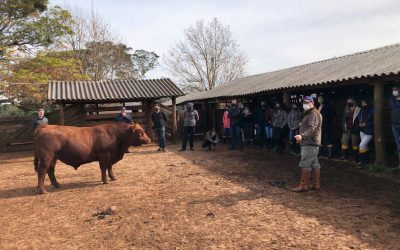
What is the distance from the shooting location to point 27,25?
65.1 ft

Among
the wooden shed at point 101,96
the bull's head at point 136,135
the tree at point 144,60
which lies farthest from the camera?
the tree at point 144,60

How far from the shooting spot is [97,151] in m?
8.15

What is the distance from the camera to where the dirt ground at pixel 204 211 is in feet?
14.8

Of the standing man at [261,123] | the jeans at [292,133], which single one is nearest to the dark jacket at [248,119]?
the standing man at [261,123]

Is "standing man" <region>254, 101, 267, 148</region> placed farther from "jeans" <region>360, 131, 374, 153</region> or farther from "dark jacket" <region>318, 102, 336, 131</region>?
"jeans" <region>360, 131, 374, 153</region>

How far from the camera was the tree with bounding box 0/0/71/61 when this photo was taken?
63.3ft

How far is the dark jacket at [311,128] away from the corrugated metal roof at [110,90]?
10.0 meters

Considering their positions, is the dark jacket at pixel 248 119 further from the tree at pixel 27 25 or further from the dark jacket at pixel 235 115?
the tree at pixel 27 25

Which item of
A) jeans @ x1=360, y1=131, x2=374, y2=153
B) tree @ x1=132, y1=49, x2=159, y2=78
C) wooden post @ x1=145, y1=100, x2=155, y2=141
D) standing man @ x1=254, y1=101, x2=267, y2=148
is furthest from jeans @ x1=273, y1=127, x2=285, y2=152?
tree @ x1=132, y1=49, x2=159, y2=78

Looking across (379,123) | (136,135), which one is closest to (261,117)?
(379,123)

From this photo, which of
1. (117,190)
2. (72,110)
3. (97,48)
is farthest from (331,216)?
(97,48)

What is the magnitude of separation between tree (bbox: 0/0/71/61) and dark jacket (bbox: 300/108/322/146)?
17808 mm

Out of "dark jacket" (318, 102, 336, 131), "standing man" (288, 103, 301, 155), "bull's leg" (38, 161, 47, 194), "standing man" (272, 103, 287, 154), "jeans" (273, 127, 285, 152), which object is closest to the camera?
"bull's leg" (38, 161, 47, 194)

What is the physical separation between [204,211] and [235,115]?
7.75m
